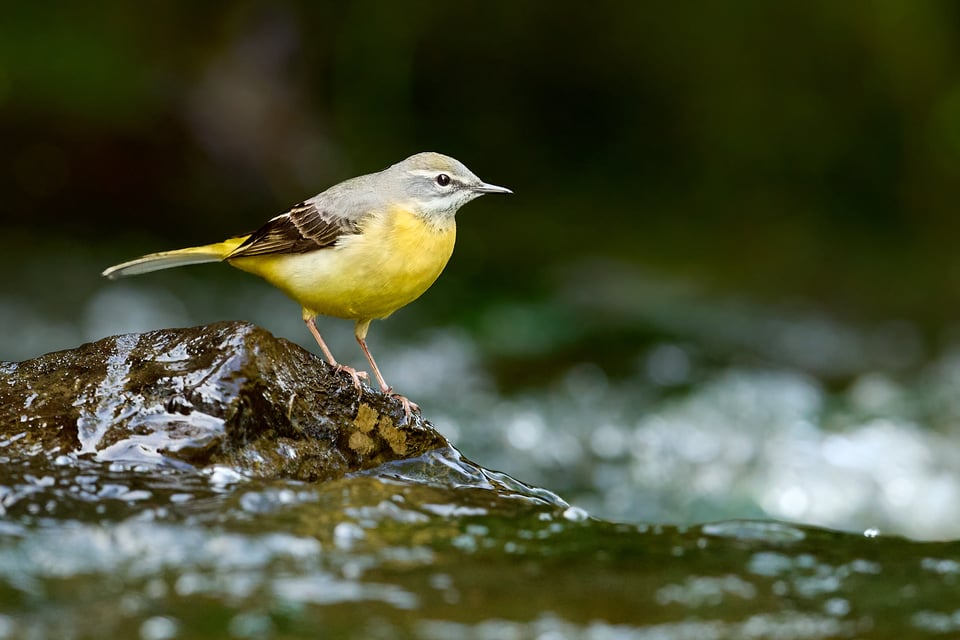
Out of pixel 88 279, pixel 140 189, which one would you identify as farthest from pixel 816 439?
pixel 140 189

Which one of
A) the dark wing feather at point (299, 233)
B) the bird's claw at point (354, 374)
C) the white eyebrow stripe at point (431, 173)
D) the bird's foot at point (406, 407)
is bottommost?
the bird's foot at point (406, 407)

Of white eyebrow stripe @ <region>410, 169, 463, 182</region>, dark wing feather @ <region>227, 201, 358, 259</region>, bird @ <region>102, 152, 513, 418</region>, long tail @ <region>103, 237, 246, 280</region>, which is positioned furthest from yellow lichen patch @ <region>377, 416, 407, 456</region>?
long tail @ <region>103, 237, 246, 280</region>

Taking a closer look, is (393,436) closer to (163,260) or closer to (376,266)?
(376,266)

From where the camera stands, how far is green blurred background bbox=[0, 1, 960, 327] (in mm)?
13766

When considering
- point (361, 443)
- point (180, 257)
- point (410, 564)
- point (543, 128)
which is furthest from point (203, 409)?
point (543, 128)

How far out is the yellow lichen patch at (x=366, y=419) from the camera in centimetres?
528

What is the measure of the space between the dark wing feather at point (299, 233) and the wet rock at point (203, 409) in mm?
876

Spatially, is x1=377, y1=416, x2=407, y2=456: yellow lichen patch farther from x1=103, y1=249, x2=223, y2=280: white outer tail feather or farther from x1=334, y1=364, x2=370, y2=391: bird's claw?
x1=103, y1=249, x2=223, y2=280: white outer tail feather

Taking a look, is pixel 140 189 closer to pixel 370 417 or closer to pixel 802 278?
pixel 802 278

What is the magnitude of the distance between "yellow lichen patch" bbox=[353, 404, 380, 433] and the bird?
15 centimetres

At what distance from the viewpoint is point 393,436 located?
532cm

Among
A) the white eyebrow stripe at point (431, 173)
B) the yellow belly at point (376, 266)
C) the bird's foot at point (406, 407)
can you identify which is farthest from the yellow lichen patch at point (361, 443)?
the white eyebrow stripe at point (431, 173)

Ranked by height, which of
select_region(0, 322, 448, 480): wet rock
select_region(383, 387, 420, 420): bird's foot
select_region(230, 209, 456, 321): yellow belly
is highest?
select_region(230, 209, 456, 321): yellow belly

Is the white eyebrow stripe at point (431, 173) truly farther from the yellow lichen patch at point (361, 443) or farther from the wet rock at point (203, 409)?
the yellow lichen patch at point (361, 443)
